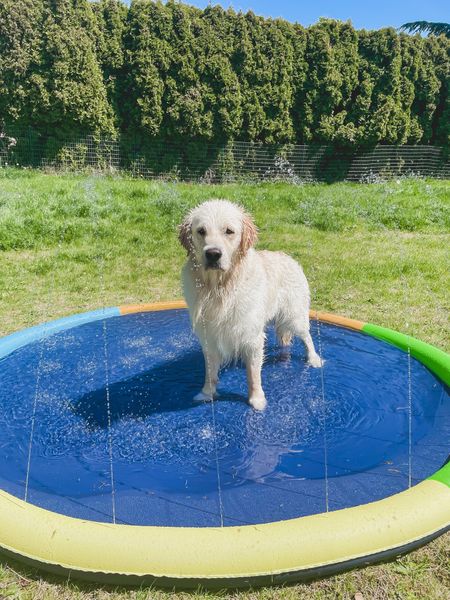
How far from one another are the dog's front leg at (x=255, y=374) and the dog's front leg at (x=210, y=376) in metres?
0.31

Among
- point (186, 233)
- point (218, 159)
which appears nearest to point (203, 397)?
point (186, 233)

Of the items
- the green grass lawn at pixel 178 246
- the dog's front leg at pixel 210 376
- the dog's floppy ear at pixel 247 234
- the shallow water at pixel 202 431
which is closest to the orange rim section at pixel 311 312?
the shallow water at pixel 202 431

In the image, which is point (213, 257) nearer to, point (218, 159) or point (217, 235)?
point (217, 235)

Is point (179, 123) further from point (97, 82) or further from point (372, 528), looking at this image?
point (372, 528)

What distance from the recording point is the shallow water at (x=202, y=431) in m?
3.31

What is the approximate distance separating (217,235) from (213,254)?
198mm

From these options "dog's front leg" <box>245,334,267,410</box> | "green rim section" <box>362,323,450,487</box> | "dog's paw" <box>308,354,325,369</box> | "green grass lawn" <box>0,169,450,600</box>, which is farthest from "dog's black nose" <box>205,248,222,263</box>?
"green grass lawn" <box>0,169,450,600</box>

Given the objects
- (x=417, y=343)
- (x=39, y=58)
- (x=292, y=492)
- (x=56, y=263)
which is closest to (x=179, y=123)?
(x=39, y=58)

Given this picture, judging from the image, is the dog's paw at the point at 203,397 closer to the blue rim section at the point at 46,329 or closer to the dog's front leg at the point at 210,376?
the dog's front leg at the point at 210,376

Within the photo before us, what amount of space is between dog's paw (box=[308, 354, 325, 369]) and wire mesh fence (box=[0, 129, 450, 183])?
38.7 ft

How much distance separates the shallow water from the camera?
3312mm

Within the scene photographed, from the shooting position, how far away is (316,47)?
17516 mm

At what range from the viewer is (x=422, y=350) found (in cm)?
550

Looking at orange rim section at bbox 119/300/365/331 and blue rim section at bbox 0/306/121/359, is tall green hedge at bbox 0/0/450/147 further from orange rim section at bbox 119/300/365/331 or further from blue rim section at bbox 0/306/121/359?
blue rim section at bbox 0/306/121/359
